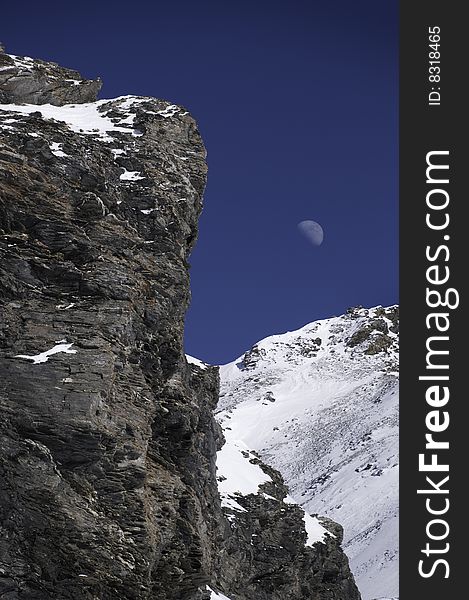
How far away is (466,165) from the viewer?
14.7 m

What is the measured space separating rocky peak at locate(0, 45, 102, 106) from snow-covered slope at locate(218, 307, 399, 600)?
27529mm

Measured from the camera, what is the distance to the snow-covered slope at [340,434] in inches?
2901

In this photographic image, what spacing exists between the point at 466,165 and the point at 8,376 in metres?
12.7

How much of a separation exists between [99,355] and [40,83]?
20.0 metres

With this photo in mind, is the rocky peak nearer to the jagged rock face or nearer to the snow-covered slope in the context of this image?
the jagged rock face

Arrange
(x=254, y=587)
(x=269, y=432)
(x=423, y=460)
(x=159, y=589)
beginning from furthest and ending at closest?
1. (x=269, y=432)
2. (x=254, y=587)
3. (x=159, y=589)
4. (x=423, y=460)

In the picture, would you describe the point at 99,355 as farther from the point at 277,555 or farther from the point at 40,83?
the point at 277,555

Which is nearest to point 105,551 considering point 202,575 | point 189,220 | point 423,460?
point 202,575

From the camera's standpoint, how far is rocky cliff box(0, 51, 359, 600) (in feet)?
60.6

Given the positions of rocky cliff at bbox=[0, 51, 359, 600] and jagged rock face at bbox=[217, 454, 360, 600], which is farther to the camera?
jagged rock face at bbox=[217, 454, 360, 600]

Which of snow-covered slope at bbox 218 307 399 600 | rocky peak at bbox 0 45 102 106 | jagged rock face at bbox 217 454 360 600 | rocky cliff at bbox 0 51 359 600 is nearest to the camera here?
rocky cliff at bbox 0 51 359 600

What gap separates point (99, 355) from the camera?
69.0ft

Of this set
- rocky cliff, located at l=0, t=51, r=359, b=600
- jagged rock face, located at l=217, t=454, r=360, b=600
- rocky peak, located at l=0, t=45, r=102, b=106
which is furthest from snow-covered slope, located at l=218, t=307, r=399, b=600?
rocky cliff, located at l=0, t=51, r=359, b=600

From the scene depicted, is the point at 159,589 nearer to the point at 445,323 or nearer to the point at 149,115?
the point at 445,323
